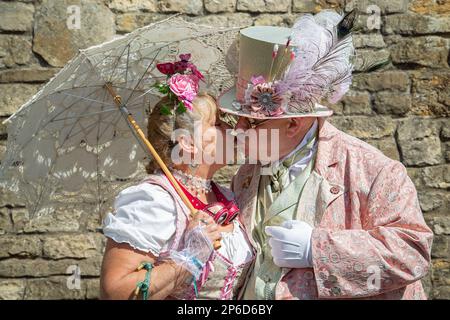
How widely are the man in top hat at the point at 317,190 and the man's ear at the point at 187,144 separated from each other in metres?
0.18

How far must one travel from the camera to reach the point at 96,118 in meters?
3.23

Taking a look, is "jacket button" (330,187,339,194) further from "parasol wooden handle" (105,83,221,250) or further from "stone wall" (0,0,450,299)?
"stone wall" (0,0,450,299)

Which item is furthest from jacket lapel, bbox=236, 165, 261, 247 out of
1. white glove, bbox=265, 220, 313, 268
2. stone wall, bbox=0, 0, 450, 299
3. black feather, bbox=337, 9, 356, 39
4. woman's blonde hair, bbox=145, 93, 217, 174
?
stone wall, bbox=0, 0, 450, 299

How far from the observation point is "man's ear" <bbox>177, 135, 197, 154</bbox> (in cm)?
306

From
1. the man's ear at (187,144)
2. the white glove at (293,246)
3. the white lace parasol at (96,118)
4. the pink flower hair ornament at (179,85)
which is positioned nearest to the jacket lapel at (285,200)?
the white glove at (293,246)

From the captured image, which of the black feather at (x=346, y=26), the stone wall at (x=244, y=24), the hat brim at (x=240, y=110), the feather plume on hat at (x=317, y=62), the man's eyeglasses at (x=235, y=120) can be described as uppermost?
the black feather at (x=346, y=26)

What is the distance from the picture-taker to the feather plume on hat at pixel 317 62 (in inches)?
114

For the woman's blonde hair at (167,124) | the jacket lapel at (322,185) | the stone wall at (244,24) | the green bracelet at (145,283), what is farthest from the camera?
the stone wall at (244,24)

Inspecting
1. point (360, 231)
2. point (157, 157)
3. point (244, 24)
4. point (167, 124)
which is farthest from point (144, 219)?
point (244, 24)

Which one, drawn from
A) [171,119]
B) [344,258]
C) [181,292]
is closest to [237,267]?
[181,292]

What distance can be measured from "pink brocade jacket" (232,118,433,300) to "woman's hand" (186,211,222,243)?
298 mm

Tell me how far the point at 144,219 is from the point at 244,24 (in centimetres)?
225

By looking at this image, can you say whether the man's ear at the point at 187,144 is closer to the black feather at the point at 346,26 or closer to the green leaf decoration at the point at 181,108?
the green leaf decoration at the point at 181,108

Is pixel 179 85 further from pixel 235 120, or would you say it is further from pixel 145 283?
pixel 145 283
